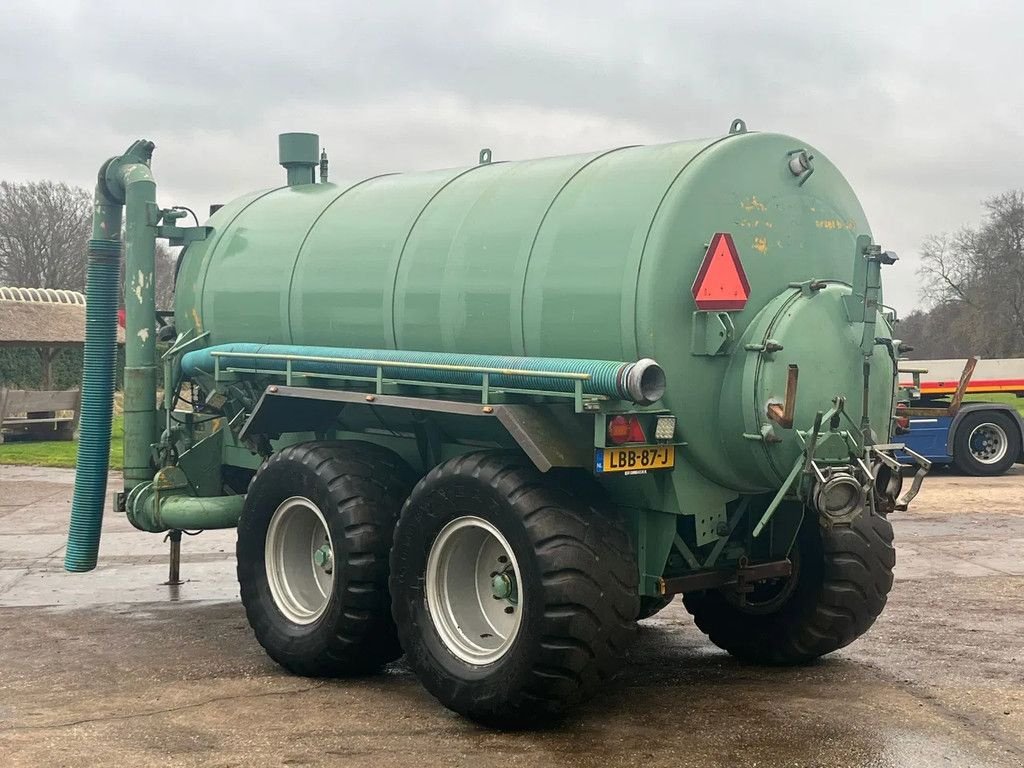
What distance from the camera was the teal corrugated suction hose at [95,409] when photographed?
360 inches

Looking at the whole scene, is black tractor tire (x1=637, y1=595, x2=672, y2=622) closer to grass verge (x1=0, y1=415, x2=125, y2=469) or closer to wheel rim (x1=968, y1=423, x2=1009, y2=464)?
grass verge (x1=0, y1=415, x2=125, y2=469)

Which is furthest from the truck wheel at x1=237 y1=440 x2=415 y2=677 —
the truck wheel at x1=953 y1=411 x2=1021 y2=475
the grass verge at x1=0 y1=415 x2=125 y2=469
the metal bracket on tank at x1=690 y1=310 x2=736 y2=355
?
the truck wheel at x1=953 y1=411 x2=1021 y2=475

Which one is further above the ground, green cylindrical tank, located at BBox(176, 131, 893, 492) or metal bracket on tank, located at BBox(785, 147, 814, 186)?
metal bracket on tank, located at BBox(785, 147, 814, 186)

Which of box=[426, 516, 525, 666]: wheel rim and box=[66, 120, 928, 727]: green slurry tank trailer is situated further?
box=[426, 516, 525, 666]: wheel rim

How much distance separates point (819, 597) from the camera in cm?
697

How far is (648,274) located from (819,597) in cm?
240

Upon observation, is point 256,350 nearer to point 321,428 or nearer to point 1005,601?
point 321,428

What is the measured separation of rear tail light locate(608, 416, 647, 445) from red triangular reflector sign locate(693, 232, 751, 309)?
2.19 feet

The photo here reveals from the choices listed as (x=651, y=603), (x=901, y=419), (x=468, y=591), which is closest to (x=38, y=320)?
(x=468, y=591)

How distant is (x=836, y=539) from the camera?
6.96 metres

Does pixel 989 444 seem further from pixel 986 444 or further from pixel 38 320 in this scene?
pixel 38 320

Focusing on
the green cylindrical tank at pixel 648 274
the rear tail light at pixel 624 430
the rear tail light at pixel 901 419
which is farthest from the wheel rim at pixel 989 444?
the rear tail light at pixel 624 430

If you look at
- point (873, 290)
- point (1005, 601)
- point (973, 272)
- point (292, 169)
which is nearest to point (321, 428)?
point (292, 169)

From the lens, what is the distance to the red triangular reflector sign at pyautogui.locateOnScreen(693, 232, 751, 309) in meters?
5.80
